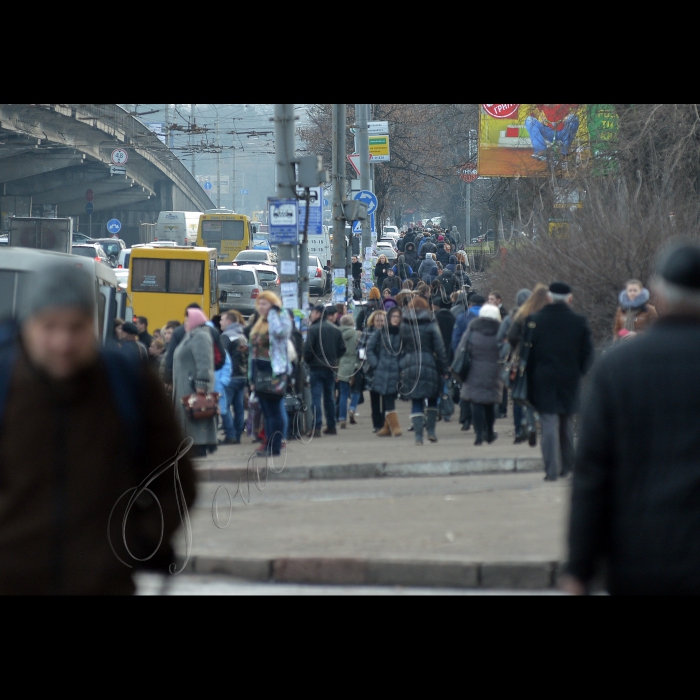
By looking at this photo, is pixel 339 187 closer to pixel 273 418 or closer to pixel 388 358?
pixel 388 358

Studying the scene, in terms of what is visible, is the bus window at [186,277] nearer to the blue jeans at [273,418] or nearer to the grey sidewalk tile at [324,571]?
the blue jeans at [273,418]

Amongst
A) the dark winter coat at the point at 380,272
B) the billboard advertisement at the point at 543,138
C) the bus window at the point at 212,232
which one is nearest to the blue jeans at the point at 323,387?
the billboard advertisement at the point at 543,138

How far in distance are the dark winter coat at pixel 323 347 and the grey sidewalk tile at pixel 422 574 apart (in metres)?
7.04

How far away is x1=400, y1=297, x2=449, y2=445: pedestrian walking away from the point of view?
13.0m

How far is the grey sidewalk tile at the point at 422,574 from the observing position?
718 centimetres

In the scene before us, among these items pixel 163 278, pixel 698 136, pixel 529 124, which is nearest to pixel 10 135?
pixel 163 278

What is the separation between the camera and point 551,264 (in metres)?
17.5

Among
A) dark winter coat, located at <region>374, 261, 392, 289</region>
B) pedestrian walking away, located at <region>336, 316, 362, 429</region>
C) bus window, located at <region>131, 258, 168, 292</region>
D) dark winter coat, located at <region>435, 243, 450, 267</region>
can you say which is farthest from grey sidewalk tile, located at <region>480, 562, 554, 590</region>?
dark winter coat, located at <region>435, 243, 450, 267</region>

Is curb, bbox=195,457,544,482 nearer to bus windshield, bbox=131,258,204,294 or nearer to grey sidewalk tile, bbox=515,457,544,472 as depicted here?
grey sidewalk tile, bbox=515,457,544,472

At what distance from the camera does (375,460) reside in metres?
11.8

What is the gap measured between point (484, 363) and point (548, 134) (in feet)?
52.1

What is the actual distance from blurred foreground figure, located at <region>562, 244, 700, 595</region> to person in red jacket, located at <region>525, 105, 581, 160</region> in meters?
22.5

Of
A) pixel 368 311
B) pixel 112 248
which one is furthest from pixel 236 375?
pixel 112 248

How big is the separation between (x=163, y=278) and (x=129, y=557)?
23178 mm
